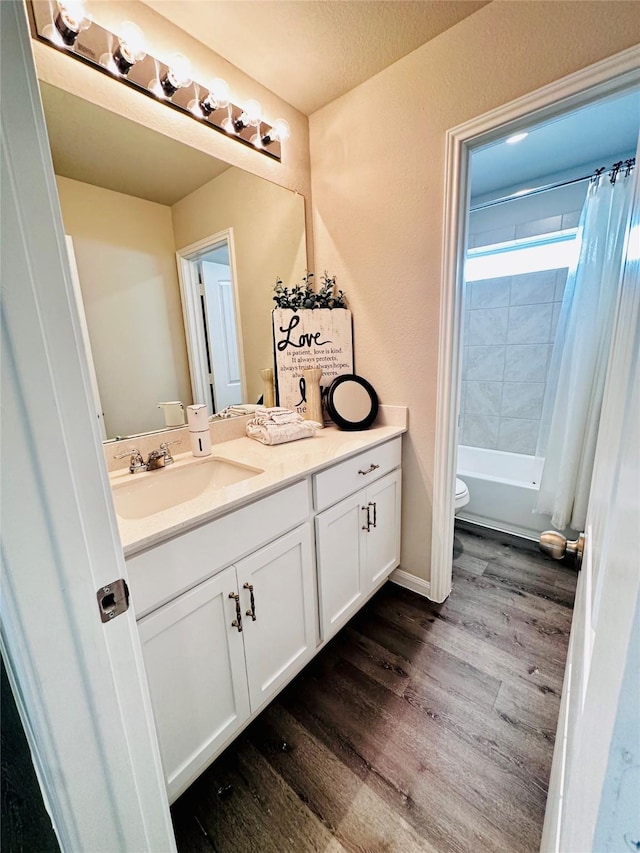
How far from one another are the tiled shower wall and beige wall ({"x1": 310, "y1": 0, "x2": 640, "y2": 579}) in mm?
1259

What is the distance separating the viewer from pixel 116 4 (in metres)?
1.09

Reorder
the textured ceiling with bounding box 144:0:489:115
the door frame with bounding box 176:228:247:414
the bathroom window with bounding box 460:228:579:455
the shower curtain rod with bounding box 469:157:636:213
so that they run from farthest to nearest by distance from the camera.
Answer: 1. the bathroom window with bounding box 460:228:579:455
2. the shower curtain rod with bounding box 469:157:636:213
3. the door frame with bounding box 176:228:247:414
4. the textured ceiling with bounding box 144:0:489:115

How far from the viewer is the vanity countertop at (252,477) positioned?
83cm

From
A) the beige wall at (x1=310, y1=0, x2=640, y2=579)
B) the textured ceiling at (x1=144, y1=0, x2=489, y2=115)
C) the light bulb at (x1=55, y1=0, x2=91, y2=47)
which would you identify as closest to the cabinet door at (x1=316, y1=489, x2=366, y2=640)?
the beige wall at (x1=310, y1=0, x2=640, y2=579)

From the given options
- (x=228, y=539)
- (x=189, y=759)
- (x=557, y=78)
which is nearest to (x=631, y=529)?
(x=228, y=539)

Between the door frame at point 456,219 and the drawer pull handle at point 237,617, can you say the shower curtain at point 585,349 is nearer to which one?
the door frame at point 456,219

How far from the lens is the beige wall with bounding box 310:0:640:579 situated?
1.14 m

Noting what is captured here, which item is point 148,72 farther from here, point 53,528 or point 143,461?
point 53,528

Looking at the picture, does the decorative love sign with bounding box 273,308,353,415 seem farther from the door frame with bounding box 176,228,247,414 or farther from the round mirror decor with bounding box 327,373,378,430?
the door frame with bounding box 176,228,247,414

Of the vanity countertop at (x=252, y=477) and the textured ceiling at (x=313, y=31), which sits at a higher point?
the textured ceiling at (x=313, y=31)

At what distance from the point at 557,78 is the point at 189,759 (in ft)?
7.82

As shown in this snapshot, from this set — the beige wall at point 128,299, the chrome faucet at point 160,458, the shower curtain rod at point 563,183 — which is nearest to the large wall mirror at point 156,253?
the beige wall at point 128,299

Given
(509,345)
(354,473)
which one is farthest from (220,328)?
(509,345)

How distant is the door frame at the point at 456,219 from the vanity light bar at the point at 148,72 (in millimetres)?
820
